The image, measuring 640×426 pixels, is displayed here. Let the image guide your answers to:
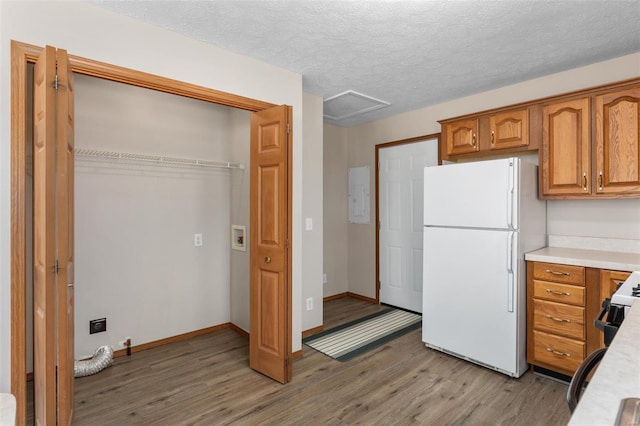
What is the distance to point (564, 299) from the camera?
2523mm

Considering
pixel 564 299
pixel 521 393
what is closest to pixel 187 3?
pixel 564 299

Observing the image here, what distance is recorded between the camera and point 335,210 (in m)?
4.89

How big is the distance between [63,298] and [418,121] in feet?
12.4

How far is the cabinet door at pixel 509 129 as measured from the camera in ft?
9.64

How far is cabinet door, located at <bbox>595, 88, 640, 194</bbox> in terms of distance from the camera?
7.94 feet

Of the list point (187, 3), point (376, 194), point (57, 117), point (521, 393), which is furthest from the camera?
point (376, 194)

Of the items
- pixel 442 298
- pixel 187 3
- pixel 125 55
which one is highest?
pixel 187 3

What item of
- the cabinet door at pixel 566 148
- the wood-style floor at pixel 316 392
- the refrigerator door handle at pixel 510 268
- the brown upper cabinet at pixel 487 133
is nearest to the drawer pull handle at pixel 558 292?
the refrigerator door handle at pixel 510 268

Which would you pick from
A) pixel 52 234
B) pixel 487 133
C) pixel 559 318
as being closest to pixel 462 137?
pixel 487 133

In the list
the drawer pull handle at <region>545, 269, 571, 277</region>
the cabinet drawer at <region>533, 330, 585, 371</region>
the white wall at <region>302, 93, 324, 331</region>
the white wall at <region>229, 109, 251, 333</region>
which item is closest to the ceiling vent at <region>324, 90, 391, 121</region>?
the white wall at <region>302, 93, 324, 331</region>

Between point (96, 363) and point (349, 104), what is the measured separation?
11.2ft

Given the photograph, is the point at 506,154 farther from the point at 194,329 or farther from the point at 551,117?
the point at 194,329

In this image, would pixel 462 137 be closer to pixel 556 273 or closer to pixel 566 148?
pixel 566 148

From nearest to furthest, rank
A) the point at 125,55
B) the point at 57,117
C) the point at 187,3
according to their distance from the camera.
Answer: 1. the point at 57,117
2. the point at 187,3
3. the point at 125,55
